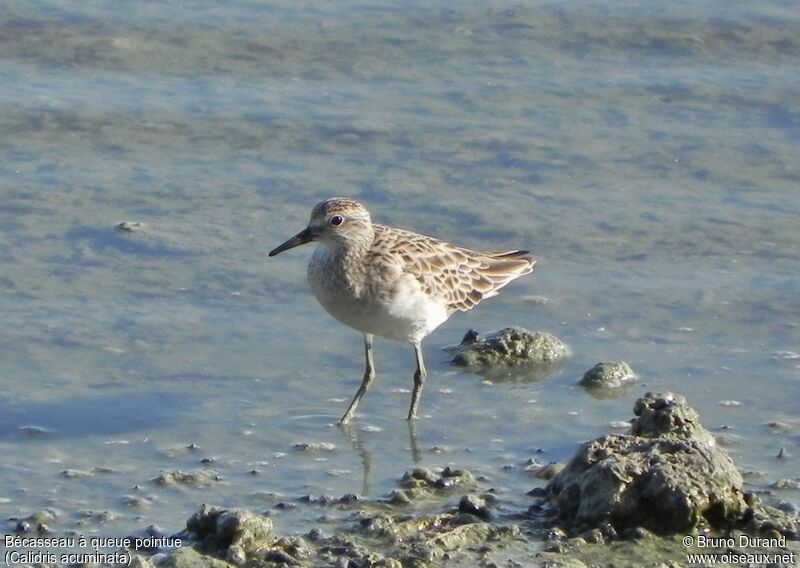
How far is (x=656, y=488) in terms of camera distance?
593cm

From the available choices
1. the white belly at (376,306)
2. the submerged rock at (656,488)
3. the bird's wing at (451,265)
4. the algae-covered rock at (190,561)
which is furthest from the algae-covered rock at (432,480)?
the bird's wing at (451,265)

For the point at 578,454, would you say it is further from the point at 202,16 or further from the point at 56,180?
the point at 202,16

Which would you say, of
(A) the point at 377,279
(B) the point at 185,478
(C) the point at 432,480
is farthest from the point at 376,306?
(B) the point at 185,478

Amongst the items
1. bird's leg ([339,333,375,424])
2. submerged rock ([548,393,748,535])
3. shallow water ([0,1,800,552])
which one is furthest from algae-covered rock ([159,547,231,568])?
bird's leg ([339,333,375,424])

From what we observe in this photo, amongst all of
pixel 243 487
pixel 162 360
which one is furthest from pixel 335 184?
pixel 243 487

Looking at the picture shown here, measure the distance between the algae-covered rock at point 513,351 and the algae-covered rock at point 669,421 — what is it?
150cm

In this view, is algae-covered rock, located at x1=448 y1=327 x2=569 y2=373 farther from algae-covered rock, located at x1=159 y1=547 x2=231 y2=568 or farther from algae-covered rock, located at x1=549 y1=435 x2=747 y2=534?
algae-covered rock, located at x1=159 y1=547 x2=231 y2=568

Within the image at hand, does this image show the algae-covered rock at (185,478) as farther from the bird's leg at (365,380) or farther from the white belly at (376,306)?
the white belly at (376,306)

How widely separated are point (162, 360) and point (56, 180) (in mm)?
2461

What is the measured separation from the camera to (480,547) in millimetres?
5938

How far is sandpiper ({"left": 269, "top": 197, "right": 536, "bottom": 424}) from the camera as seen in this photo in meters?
7.84

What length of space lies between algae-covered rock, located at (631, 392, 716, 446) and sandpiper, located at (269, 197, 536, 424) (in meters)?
1.42

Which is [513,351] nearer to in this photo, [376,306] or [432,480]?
[376,306]

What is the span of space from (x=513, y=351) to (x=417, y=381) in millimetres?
602
